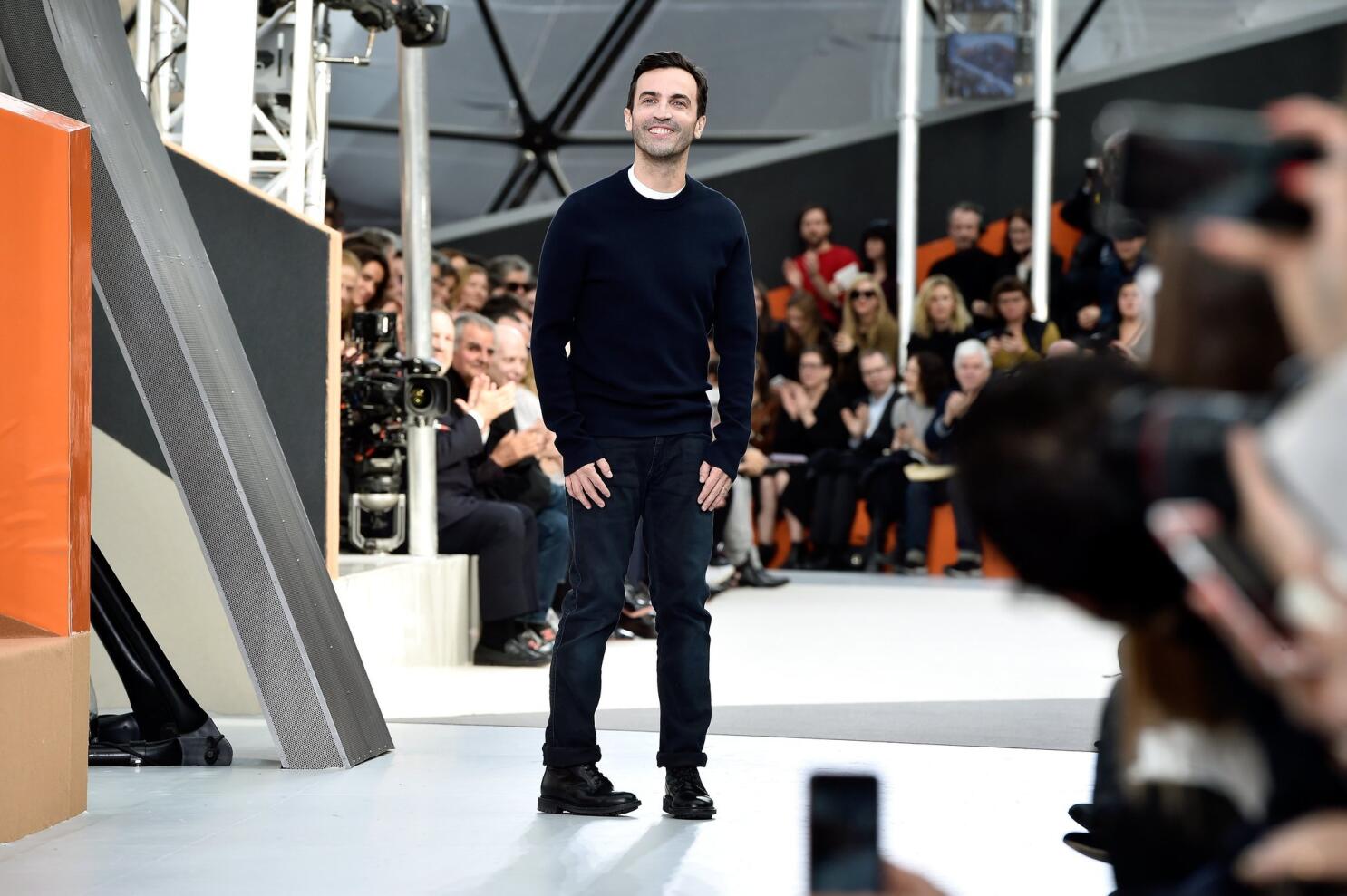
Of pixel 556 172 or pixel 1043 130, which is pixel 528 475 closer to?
pixel 1043 130

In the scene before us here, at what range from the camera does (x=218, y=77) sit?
18.2 ft

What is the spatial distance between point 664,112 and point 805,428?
618 centimetres

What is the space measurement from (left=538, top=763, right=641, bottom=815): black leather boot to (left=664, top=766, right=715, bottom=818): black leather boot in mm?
63

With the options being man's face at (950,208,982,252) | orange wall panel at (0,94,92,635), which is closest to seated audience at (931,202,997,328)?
man's face at (950,208,982,252)

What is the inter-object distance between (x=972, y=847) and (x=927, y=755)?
0.78 metres

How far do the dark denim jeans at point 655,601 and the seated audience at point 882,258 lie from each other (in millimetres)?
6972

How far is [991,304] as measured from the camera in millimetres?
8883

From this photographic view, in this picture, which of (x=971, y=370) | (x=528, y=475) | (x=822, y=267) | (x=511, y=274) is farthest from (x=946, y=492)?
(x=528, y=475)

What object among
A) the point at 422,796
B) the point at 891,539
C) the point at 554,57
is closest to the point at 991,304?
the point at 891,539

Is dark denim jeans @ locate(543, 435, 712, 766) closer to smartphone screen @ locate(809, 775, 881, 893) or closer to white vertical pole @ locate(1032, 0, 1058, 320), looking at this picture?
smartphone screen @ locate(809, 775, 881, 893)

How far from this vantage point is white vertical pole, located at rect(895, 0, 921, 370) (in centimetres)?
986

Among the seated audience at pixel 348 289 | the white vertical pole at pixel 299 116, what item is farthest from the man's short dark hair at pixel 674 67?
the white vertical pole at pixel 299 116

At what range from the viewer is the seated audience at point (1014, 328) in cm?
838

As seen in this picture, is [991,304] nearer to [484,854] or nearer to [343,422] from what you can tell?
[343,422]
